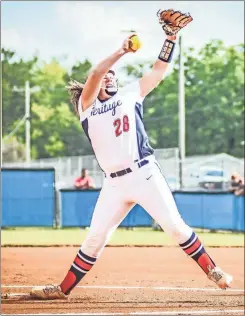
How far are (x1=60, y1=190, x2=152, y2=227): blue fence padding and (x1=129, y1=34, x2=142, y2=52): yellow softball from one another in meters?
17.8

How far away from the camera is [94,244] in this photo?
23.0 ft

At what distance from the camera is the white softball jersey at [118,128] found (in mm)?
6512

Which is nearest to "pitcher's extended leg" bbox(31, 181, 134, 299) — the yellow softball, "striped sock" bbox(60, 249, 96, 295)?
"striped sock" bbox(60, 249, 96, 295)

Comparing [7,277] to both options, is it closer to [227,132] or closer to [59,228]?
[59,228]

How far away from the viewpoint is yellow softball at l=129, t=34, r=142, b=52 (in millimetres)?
6125

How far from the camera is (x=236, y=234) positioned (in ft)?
72.8

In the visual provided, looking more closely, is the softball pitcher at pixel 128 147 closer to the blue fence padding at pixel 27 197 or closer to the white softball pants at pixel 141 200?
the white softball pants at pixel 141 200

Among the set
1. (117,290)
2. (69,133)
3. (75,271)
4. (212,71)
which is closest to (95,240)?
(75,271)

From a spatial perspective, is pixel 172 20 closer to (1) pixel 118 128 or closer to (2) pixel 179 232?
(1) pixel 118 128

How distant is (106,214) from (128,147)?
0.60 meters

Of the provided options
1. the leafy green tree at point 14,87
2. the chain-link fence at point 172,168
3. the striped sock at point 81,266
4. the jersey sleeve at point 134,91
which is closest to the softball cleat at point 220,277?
the striped sock at point 81,266

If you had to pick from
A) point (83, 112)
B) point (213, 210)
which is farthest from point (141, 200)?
point (213, 210)

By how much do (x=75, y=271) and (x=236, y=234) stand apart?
15452 mm

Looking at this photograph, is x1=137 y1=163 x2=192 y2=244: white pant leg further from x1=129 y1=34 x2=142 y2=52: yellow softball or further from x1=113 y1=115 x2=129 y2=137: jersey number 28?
x1=129 y1=34 x2=142 y2=52: yellow softball
